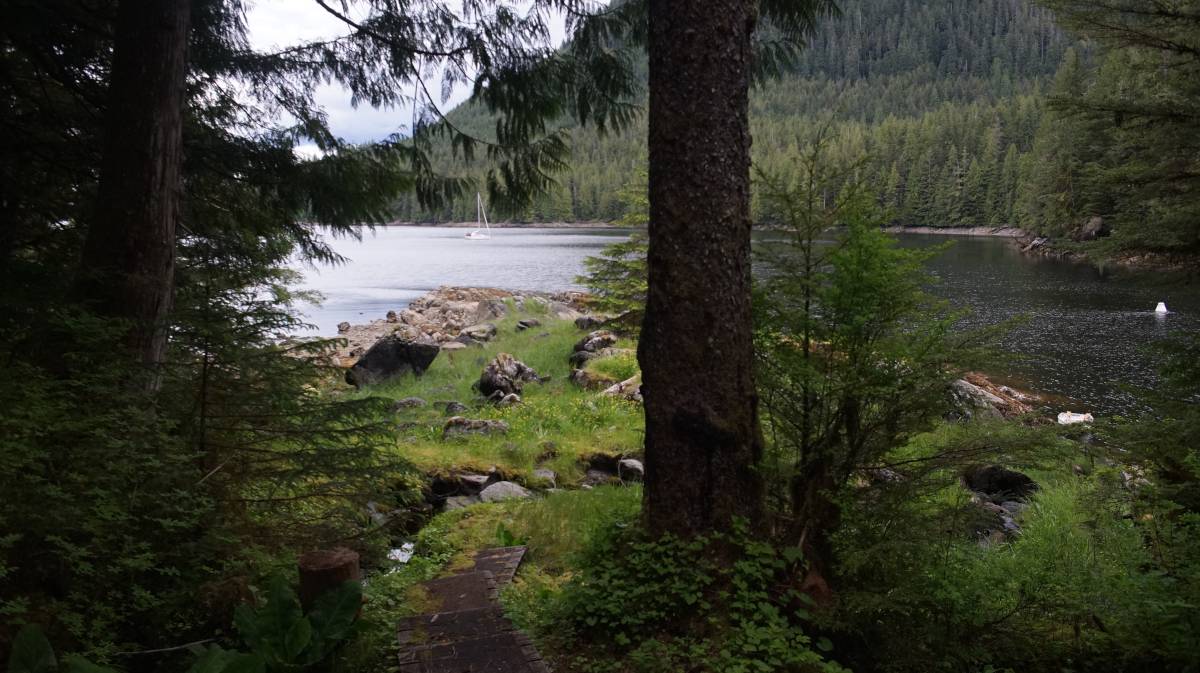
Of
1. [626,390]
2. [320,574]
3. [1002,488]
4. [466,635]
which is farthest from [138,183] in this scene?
[1002,488]

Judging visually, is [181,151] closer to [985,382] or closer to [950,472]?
[950,472]

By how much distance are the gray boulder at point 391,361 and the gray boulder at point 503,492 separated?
21.8 ft

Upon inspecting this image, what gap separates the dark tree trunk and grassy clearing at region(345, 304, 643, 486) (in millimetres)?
2837

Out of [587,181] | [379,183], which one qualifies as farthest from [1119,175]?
[587,181]

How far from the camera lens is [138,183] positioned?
14.2 feet

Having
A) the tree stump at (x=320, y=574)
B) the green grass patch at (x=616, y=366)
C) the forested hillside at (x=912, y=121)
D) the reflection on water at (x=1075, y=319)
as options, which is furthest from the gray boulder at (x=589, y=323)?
the tree stump at (x=320, y=574)

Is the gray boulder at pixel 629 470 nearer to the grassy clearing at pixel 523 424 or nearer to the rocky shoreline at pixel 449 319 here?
the grassy clearing at pixel 523 424

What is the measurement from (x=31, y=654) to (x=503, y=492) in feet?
15.9

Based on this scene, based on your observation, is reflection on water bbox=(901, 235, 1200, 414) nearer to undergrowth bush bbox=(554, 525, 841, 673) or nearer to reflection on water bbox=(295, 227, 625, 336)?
undergrowth bush bbox=(554, 525, 841, 673)

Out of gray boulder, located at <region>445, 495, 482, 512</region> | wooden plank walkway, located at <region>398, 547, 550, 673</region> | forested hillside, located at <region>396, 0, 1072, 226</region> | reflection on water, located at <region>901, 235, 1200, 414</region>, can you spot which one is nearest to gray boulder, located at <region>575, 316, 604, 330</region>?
forested hillside, located at <region>396, 0, 1072, 226</region>

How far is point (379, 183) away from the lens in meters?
6.08

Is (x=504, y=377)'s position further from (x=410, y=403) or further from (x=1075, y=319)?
(x=1075, y=319)

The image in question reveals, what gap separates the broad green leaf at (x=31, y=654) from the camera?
2.38 meters

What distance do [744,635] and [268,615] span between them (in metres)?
2.05
